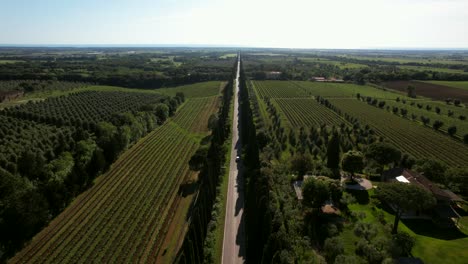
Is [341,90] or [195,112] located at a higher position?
[341,90]

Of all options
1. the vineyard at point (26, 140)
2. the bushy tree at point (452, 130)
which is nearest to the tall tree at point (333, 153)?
the bushy tree at point (452, 130)

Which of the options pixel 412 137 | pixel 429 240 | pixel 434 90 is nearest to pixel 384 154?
pixel 429 240

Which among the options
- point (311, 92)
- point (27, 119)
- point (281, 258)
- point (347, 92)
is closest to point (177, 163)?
point (281, 258)

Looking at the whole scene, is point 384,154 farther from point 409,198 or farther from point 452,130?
point 452,130

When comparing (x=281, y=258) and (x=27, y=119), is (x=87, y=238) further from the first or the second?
(x=27, y=119)

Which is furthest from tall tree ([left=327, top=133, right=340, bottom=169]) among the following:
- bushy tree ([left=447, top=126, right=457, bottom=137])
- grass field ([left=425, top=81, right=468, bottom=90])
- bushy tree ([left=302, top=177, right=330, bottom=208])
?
grass field ([left=425, top=81, right=468, bottom=90])
